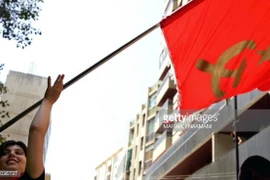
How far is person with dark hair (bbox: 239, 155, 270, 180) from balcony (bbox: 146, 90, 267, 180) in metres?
9.83

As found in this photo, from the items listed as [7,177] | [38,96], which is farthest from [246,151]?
[38,96]

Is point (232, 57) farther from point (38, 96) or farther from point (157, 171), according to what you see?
point (38, 96)

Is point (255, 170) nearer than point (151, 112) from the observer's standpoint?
Yes

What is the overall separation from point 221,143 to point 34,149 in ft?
44.1

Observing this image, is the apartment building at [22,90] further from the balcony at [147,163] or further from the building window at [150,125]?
the building window at [150,125]

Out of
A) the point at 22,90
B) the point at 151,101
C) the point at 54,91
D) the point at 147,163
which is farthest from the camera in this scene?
the point at 151,101

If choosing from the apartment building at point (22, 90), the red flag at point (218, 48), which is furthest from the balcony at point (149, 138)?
the red flag at point (218, 48)

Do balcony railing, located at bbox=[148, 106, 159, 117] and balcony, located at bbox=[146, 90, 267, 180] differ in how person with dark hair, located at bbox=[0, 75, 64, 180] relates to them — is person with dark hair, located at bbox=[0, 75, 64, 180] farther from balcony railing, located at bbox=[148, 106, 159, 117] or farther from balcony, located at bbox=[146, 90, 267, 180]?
balcony railing, located at bbox=[148, 106, 159, 117]

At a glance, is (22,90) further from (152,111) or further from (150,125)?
(150,125)

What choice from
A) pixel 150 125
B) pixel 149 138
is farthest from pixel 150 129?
pixel 149 138

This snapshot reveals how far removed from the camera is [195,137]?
53.1 feet

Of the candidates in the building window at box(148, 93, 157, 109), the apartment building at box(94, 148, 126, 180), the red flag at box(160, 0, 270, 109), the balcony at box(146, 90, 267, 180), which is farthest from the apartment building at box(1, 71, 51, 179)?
the apartment building at box(94, 148, 126, 180)

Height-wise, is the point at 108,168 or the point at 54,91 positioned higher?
A: the point at 108,168

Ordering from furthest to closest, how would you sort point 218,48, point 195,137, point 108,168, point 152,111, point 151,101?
point 108,168 → point 151,101 → point 152,111 → point 195,137 → point 218,48
